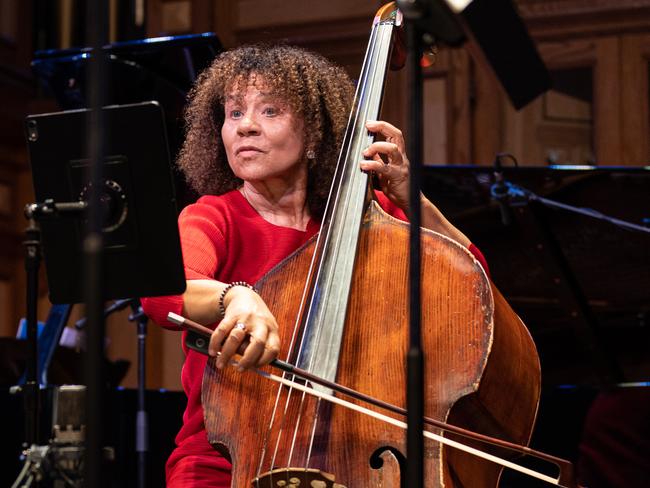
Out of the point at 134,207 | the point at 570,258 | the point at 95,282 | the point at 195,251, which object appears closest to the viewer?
the point at 95,282

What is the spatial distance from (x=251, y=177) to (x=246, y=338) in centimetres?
43

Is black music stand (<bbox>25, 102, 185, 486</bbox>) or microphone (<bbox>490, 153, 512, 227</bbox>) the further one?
microphone (<bbox>490, 153, 512, 227</bbox>)

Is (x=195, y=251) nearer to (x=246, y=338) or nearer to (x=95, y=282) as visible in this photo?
(x=246, y=338)

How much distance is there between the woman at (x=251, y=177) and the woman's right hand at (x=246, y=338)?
0.06 m

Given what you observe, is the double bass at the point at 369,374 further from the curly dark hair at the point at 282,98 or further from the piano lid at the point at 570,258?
the piano lid at the point at 570,258

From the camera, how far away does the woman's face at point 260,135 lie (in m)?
1.65

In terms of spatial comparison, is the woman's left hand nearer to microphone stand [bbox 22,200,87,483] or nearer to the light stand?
the light stand

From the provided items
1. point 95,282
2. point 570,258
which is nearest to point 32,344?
point 95,282

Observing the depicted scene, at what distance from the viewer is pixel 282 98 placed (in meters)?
1.69

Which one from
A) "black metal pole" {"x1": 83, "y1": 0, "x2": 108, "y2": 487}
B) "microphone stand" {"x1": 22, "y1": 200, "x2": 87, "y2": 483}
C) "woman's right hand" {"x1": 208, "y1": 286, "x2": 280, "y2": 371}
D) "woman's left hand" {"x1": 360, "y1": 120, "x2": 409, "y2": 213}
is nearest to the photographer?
"black metal pole" {"x1": 83, "y1": 0, "x2": 108, "y2": 487}

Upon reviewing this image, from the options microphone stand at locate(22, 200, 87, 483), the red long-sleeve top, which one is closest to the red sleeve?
the red long-sleeve top

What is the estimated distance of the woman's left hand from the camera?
5.07ft

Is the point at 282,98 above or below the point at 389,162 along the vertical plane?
above

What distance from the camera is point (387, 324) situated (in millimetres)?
1382
